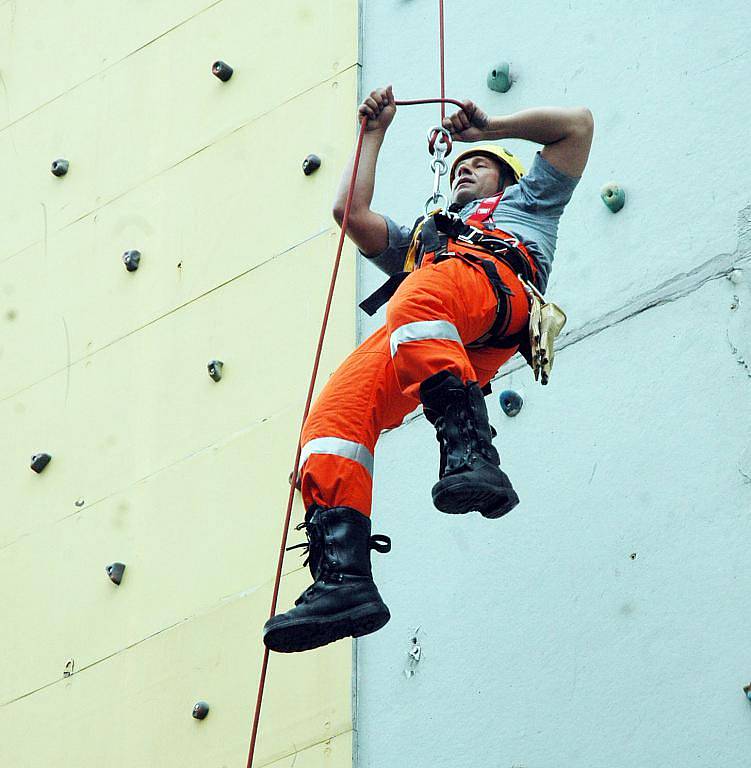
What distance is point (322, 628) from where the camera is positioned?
3645 mm

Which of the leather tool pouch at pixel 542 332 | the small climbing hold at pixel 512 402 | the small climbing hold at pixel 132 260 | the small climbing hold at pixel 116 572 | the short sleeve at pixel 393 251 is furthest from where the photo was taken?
the small climbing hold at pixel 132 260

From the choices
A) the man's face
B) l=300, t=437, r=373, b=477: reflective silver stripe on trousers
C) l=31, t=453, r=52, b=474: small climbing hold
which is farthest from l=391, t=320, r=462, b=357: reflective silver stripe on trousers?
l=31, t=453, r=52, b=474: small climbing hold

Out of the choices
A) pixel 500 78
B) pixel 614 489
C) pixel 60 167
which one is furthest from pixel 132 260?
pixel 614 489

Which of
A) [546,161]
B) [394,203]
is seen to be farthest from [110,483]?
[546,161]

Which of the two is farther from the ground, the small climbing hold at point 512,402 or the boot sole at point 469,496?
the small climbing hold at point 512,402

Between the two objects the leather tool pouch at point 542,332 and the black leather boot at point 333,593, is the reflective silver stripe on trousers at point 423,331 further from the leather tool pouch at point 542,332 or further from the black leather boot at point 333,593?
the black leather boot at point 333,593

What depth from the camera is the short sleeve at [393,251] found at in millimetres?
4301

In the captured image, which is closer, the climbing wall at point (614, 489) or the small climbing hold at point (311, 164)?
the climbing wall at point (614, 489)

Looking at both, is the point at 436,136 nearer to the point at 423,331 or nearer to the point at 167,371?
the point at 423,331

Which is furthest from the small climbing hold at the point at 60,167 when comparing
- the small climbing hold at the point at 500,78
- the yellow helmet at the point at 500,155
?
the yellow helmet at the point at 500,155

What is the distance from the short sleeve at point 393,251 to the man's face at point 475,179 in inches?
7.1

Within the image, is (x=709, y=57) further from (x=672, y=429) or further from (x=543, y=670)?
(x=543, y=670)

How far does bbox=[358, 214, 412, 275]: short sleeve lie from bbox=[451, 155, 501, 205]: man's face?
0.59ft

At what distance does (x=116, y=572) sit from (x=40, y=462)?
0.68m
